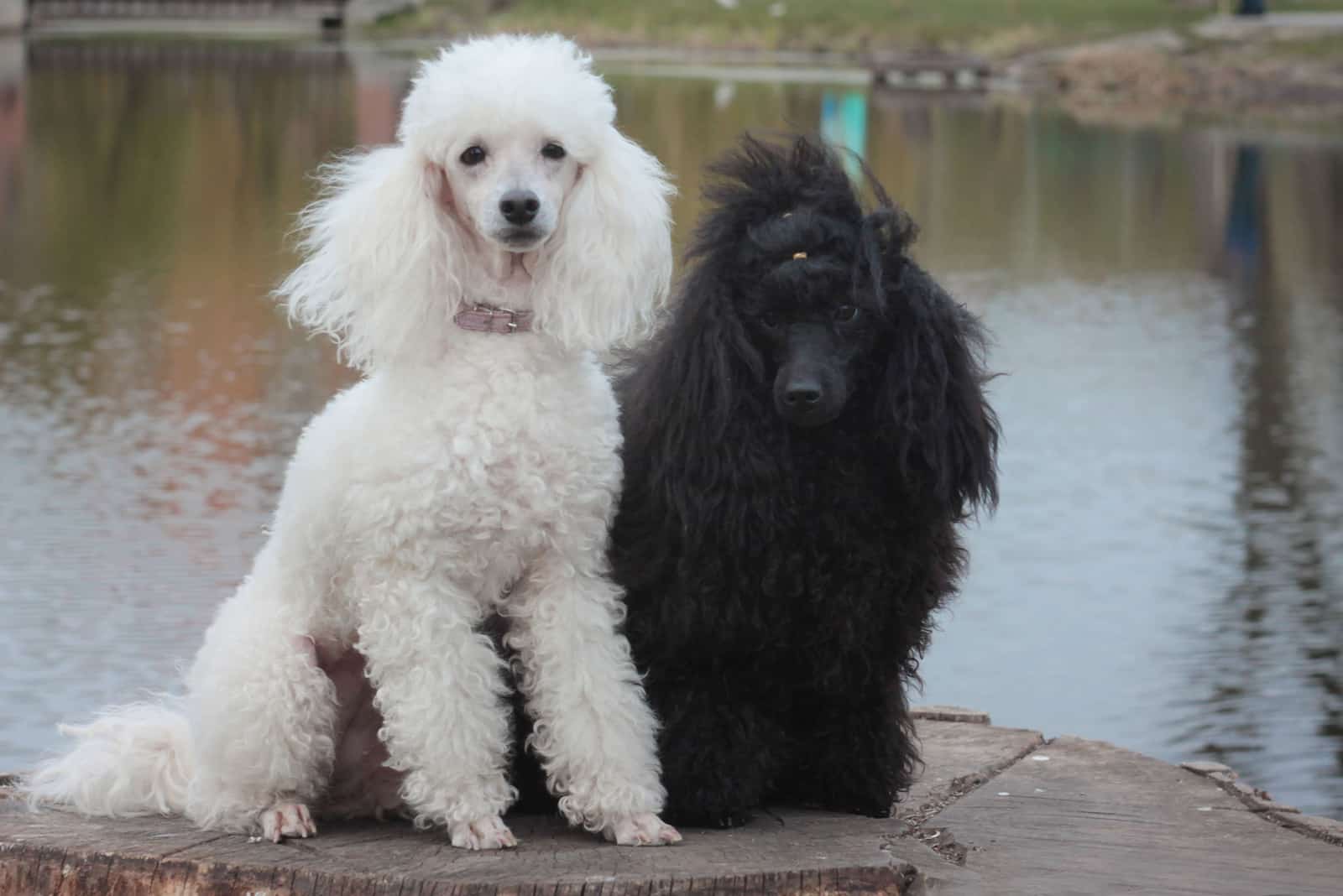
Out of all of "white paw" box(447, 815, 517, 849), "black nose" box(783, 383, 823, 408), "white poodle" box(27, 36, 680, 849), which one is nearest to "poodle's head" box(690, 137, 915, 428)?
"black nose" box(783, 383, 823, 408)

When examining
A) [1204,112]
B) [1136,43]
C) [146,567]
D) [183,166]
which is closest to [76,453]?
[146,567]

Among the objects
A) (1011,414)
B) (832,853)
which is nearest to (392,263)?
(832,853)

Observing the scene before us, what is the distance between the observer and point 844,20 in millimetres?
38531

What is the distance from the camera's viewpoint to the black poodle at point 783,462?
320 cm

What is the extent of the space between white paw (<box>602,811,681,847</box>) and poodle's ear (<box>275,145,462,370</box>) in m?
0.80

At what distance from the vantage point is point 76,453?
366 inches

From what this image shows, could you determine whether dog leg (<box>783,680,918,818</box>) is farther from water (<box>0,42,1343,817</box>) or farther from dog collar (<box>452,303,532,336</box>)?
water (<box>0,42,1343,817</box>)

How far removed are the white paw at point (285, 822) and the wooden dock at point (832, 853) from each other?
0.11 feet

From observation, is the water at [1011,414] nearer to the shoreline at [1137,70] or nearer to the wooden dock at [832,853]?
the wooden dock at [832,853]

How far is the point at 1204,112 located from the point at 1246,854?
28.5 metres

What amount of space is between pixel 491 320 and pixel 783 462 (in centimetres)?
52

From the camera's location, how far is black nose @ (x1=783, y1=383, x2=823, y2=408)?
309 cm

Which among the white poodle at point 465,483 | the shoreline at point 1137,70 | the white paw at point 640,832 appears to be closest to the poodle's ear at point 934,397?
the white poodle at point 465,483

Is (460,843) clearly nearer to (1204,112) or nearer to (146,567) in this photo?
(146,567)
